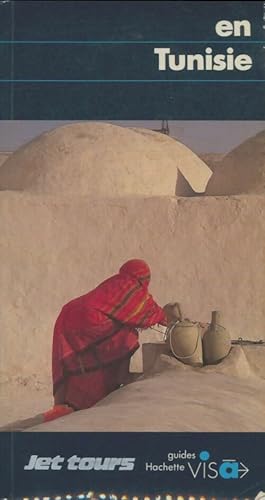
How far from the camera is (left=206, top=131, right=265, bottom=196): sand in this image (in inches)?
424

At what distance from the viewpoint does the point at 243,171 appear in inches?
433

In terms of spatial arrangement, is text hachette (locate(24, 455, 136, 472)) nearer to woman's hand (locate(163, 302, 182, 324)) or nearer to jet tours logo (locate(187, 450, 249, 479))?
jet tours logo (locate(187, 450, 249, 479))

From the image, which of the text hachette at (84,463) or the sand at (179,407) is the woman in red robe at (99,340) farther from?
the text hachette at (84,463)

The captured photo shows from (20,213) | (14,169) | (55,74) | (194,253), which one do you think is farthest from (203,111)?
(14,169)

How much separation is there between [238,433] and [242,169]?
447cm

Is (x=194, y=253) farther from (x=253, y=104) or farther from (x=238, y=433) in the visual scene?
(x=238, y=433)

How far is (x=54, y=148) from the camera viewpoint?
11.0m

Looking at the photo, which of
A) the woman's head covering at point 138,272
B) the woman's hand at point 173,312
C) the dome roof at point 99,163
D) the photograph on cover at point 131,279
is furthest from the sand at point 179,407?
the dome roof at point 99,163

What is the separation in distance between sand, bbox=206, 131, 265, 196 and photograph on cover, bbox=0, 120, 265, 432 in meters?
0.02

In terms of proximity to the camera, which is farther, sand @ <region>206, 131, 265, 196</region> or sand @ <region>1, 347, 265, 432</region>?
sand @ <region>206, 131, 265, 196</region>

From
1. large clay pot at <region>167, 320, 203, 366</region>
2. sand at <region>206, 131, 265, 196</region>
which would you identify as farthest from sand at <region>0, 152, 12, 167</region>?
large clay pot at <region>167, 320, 203, 366</region>

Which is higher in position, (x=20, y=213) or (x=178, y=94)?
(x=178, y=94)

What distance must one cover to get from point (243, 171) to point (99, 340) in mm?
3532

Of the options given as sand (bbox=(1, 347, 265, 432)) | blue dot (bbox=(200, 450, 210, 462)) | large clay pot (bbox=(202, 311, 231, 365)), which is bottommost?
blue dot (bbox=(200, 450, 210, 462))
